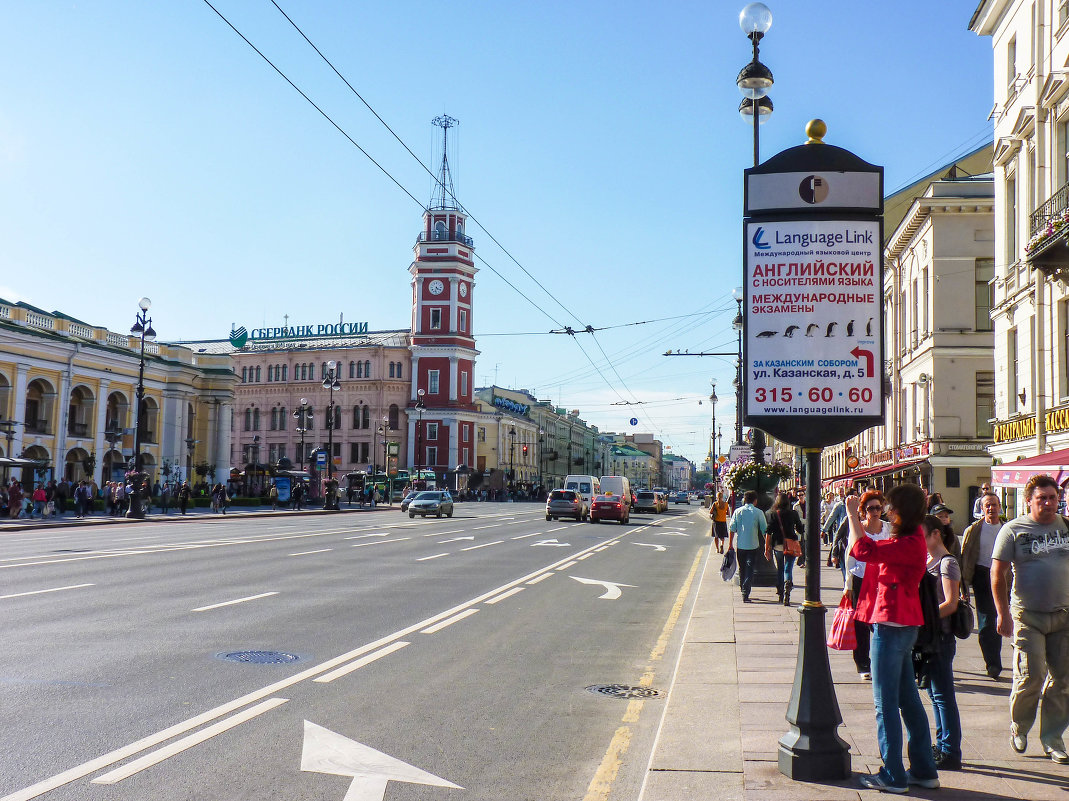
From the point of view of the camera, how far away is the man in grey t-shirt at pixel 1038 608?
614cm

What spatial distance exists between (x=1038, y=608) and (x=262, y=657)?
6664mm

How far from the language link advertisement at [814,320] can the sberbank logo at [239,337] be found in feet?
384

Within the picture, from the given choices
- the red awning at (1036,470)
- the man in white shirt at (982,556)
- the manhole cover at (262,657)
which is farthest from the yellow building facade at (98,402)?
the man in white shirt at (982,556)

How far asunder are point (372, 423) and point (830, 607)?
97.1 meters

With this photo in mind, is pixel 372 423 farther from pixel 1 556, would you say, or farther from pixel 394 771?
pixel 394 771

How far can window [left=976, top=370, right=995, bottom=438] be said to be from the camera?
34.8 m

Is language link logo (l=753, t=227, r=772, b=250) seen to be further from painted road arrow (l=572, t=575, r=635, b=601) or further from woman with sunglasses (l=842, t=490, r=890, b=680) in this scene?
painted road arrow (l=572, t=575, r=635, b=601)

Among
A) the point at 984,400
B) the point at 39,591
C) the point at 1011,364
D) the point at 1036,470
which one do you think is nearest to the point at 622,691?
the point at 39,591

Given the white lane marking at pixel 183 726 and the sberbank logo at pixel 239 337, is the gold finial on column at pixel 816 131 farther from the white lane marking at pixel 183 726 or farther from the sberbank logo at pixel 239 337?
the sberbank logo at pixel 239 337

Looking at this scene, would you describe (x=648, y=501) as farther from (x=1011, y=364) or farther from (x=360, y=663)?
(x=360, y=663)

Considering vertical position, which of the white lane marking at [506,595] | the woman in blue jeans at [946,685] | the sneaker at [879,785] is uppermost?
the woman in blue jeans at [946,685]

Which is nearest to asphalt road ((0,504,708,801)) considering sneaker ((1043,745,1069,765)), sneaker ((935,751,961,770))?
sneaker ((935,751,961,770))

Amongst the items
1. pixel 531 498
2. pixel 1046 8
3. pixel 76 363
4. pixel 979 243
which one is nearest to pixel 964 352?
pixel 979 243

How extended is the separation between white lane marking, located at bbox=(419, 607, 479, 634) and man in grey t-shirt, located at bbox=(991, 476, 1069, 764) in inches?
264
